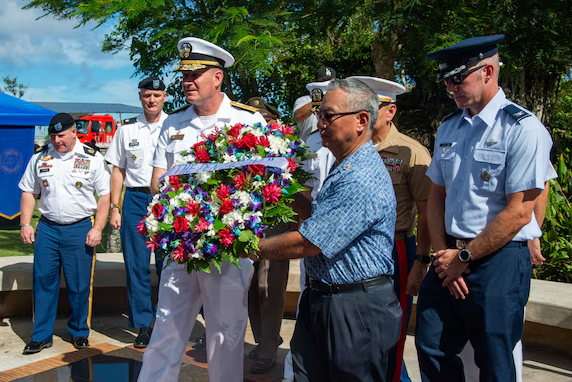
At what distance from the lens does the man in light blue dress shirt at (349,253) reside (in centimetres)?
258

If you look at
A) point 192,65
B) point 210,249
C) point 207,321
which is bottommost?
point 207,321

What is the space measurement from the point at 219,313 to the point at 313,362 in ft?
3.24

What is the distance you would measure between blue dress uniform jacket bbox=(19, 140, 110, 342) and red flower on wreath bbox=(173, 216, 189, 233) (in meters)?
2.55

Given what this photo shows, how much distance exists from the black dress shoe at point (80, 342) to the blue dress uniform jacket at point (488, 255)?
3.24 meters

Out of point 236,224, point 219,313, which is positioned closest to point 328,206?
point 236,224

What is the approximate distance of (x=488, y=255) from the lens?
9.72 feet

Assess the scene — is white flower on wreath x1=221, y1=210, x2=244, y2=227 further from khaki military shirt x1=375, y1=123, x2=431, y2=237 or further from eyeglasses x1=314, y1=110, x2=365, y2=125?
khaki military shirt x1=375, y1=123, x2=431, y2=237

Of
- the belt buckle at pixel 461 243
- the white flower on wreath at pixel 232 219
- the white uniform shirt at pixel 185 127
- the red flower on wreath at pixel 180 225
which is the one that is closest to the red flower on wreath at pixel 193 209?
the red flower on wreath at pixel 180 225

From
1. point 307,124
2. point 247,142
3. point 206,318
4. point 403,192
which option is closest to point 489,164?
point 403,192

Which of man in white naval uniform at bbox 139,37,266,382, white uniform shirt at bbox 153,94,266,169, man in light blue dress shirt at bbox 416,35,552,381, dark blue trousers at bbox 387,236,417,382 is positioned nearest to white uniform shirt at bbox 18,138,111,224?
white uniform shirt at bbox 153,94,266,169

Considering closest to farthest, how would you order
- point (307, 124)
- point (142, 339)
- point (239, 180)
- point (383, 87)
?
point (239, 180) < point (383, 87) < point (307, 124) < point (142, 339)

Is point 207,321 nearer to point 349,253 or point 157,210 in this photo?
point 157,210

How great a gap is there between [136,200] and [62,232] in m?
0.68

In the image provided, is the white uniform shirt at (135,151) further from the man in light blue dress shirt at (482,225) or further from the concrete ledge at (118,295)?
the man in light blue dress shirt at (482,225)
